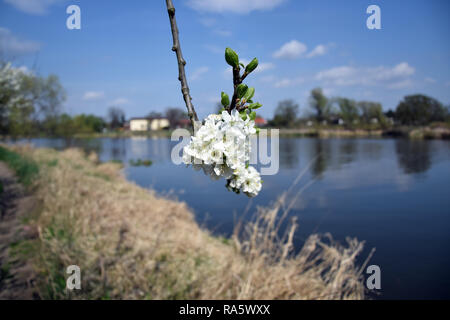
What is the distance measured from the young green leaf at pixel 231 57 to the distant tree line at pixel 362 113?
35714mm

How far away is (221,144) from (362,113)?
46.7 m

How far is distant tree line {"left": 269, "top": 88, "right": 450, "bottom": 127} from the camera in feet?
102

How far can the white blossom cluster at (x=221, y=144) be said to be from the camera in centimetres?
67

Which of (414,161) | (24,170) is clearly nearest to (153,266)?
(24,170)

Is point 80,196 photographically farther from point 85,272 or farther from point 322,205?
point 322,205

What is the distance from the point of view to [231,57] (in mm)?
694

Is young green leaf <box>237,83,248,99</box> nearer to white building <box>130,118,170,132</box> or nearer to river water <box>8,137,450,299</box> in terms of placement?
river water <box>8,137,450,299</box>

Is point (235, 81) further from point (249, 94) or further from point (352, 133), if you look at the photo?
point (352, 133)

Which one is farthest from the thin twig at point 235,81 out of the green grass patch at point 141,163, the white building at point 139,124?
the white building at point 139,124

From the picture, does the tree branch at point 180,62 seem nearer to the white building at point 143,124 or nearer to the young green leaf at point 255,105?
the young green leaf at point 255,105

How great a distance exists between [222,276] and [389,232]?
6717 millimetres

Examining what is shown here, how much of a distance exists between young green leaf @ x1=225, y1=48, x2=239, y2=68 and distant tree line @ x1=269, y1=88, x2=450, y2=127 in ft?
117
